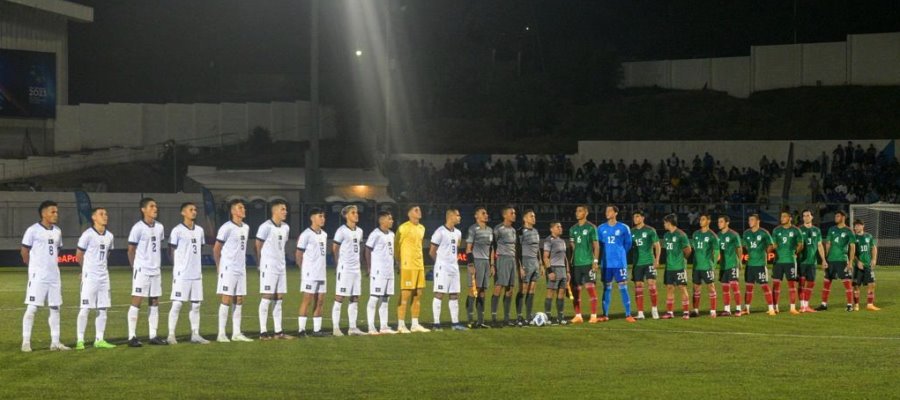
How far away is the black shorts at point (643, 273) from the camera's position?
28078 millimetres

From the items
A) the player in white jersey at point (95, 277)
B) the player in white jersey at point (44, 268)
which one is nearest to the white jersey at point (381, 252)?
the player in white jersey at point (95, 277)

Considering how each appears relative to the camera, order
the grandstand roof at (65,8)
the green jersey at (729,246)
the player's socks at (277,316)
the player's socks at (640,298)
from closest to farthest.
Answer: the player's socks at (277,316)
the player's socks at (640,298)
the green jersey at (729,246)
the grandstand roof at (65,8)

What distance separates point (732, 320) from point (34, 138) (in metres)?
51.1

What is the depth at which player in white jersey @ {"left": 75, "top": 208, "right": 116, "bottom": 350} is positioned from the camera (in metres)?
20.9

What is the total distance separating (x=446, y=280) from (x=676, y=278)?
5.75 m

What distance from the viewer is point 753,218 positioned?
2827cm

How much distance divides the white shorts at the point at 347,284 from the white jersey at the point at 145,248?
3.46 metres

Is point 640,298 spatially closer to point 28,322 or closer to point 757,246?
point 757,246

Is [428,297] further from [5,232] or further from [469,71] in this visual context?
[469,71]

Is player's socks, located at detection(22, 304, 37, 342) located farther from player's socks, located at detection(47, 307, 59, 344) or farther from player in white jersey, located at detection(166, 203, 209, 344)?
player in white jersey, located at detection(166, 203, 209, 344)

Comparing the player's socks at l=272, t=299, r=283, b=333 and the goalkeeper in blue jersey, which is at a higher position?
the goalkeeper in blue jersey

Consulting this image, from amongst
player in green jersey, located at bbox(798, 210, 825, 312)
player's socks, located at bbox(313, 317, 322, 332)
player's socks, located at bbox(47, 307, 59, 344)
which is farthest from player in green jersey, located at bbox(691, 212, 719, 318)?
player's socks, located at bbox(47, 307, 59, 344)

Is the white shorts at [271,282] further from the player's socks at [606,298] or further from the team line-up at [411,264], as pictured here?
the player's socks at [606,298]

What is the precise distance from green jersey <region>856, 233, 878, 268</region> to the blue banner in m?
46.5
